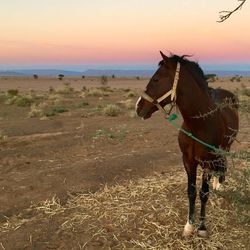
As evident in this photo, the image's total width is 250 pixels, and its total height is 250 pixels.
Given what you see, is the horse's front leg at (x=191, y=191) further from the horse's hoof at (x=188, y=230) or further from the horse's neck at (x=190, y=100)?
the horse's neck at (x=190, y=100)

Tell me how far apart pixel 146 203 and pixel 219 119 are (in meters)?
1.99

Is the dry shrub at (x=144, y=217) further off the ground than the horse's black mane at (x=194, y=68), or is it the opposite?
the horse's black mane at (x=194, y=68)

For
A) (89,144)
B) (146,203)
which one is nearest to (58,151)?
(89,144)

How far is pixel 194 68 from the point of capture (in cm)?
570

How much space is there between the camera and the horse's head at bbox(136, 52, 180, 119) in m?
5.51

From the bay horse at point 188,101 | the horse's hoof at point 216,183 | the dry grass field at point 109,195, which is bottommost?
the dry grass field at point 109,195

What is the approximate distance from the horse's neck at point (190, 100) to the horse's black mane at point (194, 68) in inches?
4.2

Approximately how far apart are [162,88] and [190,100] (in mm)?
378

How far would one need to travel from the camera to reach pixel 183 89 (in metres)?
5.52

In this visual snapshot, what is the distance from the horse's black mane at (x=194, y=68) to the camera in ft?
18.4

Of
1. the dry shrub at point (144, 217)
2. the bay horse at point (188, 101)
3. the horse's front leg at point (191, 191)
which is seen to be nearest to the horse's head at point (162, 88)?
the bay horse at point (188, 101)

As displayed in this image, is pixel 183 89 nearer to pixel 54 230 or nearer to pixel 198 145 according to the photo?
pixel 198 145

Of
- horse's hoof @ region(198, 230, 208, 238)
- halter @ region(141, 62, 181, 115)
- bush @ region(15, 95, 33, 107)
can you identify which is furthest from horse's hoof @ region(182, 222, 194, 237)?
bush @ region(15, 95, 33, 107)

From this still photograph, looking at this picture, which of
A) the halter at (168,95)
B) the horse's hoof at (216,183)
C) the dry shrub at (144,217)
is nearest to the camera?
the halter at (168,95)
